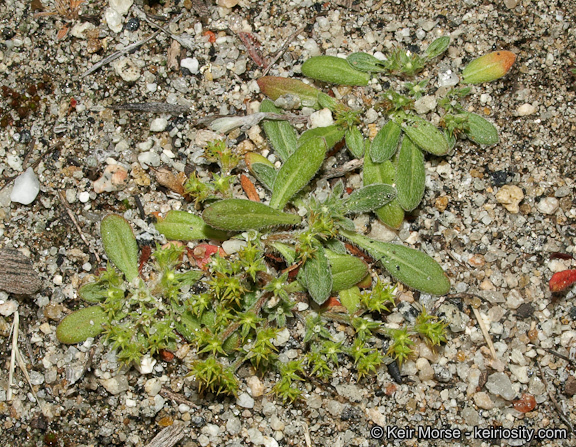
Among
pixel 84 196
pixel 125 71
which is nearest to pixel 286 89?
pixel 125 71

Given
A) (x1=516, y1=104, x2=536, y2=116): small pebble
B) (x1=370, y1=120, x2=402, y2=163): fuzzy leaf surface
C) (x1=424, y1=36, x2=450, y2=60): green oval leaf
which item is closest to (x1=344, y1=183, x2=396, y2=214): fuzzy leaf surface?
(x1=370, y1=120, x2=402, y2=163): fuzzy leaf surface

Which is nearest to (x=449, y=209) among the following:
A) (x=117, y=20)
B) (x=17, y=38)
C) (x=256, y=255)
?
(x=256, y=255)

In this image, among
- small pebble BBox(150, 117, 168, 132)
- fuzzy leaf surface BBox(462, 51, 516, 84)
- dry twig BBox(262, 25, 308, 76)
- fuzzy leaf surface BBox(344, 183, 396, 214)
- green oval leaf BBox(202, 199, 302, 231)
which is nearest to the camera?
green oval leaf BBox(202, 199, 302, 231)

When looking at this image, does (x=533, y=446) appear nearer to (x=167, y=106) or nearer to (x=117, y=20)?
(x=167, y=106)

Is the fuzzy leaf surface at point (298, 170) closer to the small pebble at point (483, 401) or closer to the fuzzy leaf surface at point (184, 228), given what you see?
the fuzzy leaf surface at point (184, 228)

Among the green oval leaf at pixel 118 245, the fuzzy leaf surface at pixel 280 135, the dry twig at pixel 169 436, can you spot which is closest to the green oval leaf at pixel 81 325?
the green oval leaf at pixel 118 245

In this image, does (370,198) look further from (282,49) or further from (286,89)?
(282,49)

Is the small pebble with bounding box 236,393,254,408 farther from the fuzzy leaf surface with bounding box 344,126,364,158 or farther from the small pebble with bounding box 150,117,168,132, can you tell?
the small pebble with bounding box 150,117,168,132
